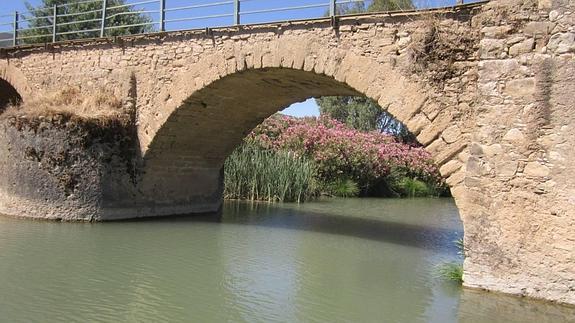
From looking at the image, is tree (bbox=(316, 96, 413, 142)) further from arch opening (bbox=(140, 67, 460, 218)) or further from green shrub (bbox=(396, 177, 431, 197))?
arch opening (bbox=(140, 67, 460, 218))

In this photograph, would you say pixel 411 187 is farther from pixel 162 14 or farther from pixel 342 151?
pixel 162 14

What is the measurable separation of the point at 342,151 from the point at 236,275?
11.8 metres

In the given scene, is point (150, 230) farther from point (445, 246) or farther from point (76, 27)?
point (76, 27)

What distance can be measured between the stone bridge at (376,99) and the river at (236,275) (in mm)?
625

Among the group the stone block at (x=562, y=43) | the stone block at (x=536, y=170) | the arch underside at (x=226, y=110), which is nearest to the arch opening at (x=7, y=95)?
the arch underside at (x=226, y=110)

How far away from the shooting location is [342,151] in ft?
60.7

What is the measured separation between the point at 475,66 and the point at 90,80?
785 cm

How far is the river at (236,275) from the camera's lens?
5598 millimetres

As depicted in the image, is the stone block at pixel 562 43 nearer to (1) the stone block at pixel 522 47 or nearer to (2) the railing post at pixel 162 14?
(1) the stone block at pixel 522 47

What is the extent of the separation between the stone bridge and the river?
2.05 ft

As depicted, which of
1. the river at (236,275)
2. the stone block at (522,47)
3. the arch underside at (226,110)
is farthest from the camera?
the arch underside at (226,110)

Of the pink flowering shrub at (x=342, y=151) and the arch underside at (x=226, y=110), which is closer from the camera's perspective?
the arch underside at (x=226, y=110)

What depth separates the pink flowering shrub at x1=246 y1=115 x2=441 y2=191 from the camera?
18.0 m

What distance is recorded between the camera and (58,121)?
1025 centimetres
